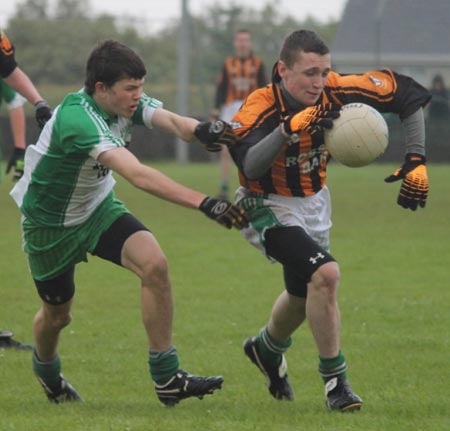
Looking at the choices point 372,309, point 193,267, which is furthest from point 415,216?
point 372,309

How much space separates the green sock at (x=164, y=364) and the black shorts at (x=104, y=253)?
0.47m

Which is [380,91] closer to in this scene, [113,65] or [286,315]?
[286,315]

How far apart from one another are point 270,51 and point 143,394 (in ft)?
79.0

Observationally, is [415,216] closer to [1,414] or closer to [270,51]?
[1,414]

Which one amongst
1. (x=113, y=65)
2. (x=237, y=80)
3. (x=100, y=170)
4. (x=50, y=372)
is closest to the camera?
(x=113, y=65)

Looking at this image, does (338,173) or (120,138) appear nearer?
(120,138)

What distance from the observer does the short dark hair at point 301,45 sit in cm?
607

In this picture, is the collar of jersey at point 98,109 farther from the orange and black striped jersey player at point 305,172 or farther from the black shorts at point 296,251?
the black shorts at point 296,251

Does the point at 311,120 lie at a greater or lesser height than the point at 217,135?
greater

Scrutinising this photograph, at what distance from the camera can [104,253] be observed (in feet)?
19.7

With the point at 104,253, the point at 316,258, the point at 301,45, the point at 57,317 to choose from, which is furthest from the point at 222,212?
the point at 57,317

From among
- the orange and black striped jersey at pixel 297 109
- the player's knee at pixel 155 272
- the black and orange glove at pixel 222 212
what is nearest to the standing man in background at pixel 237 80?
the orange and black striped jersey at pixel 297 109

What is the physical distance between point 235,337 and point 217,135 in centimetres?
249

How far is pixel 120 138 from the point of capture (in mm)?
5914
